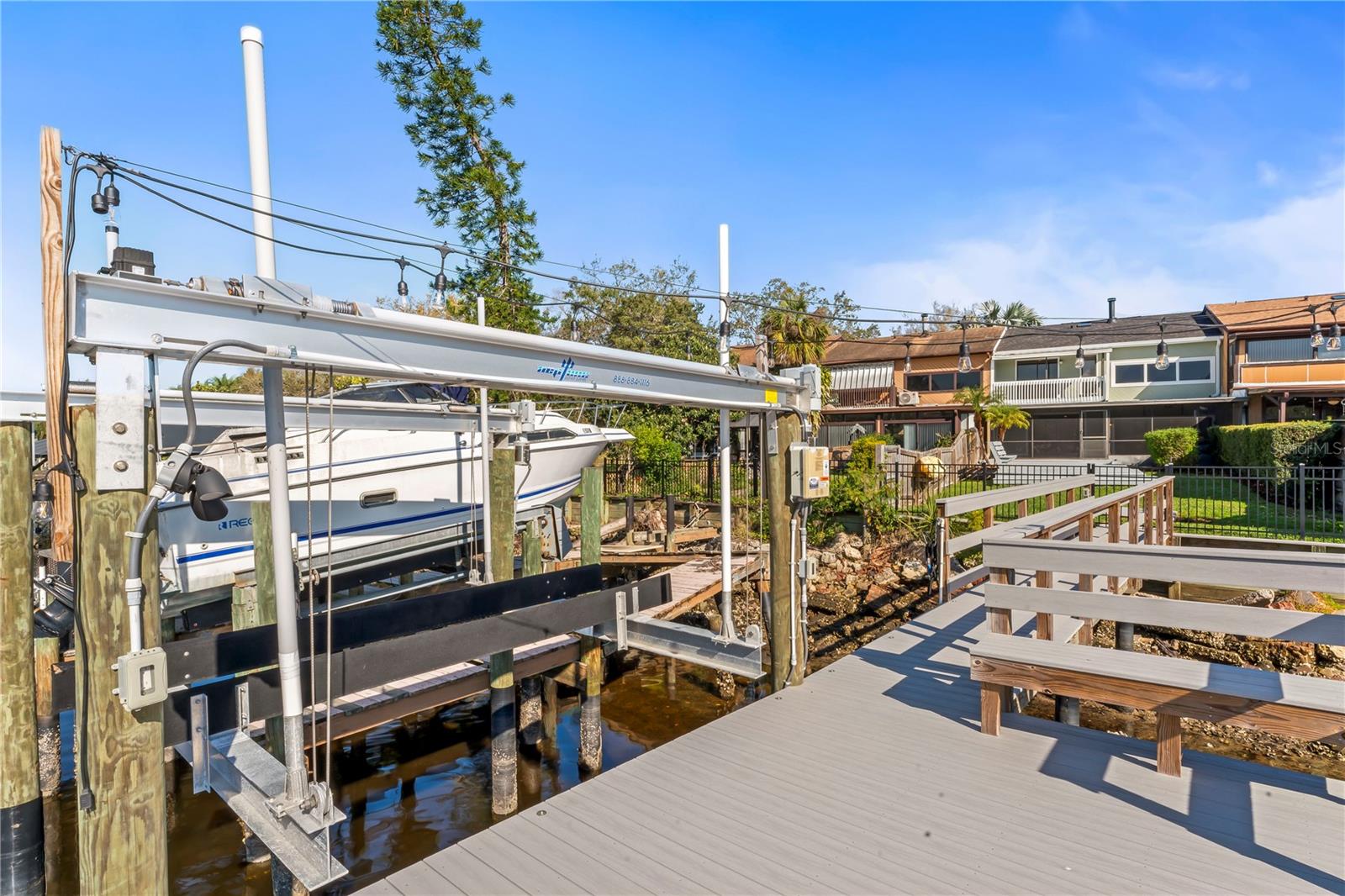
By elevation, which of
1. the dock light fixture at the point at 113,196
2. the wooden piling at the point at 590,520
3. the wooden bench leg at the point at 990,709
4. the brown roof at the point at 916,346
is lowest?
the wooden bench leg at the point at 990,709

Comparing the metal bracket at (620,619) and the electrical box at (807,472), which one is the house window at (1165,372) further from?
the metal bracket at (620,619)

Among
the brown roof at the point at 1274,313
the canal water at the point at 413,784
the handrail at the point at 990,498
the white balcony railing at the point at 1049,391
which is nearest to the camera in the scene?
the canal water at the point at 413,784

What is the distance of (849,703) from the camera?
5.61 m

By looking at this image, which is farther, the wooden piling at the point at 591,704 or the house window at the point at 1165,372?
the house window at the point at 1165,372

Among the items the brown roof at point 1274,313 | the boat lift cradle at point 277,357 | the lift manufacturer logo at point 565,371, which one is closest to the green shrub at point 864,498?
the boat lift cradle at point 277,357

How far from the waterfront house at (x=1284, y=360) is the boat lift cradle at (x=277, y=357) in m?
24.0

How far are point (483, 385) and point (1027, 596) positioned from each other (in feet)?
12.6

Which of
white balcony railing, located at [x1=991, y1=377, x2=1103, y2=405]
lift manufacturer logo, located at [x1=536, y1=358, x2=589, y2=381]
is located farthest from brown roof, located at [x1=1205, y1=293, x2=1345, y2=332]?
lift manufacturer logo, located at [x1=536, y1=358, x2=589, y2=381]

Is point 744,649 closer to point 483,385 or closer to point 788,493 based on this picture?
point 788,493

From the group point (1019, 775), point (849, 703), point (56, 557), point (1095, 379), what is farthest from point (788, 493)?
point (1095, 379)

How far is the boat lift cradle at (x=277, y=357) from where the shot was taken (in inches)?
111

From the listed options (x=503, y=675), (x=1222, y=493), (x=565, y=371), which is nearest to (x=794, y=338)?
(x=1222, y=493)

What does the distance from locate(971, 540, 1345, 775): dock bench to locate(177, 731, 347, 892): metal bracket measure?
12.8ft

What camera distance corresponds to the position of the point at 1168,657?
4.31 meters
